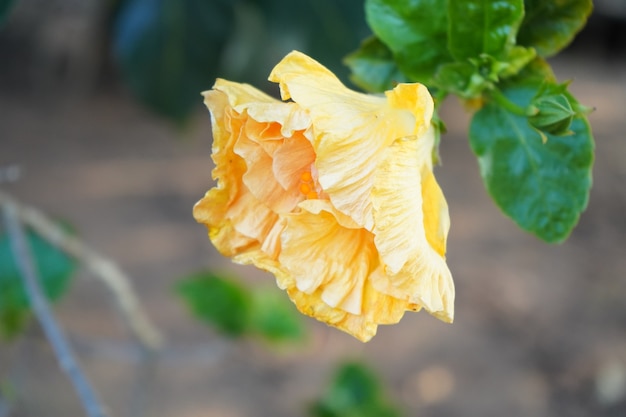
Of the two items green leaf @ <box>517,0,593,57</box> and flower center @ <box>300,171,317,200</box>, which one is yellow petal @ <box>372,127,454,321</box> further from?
green leaf @ <box>517,0,593,57</box>

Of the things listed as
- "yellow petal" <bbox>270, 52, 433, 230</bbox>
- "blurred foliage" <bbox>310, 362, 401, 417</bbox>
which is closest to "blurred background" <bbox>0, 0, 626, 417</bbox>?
"blurred foliage" <bbox>310, 362, 401, 417</bbox>

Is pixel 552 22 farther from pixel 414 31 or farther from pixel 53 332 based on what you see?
pixel 53 332

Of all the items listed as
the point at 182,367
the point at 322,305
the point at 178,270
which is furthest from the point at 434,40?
the point at 178,270

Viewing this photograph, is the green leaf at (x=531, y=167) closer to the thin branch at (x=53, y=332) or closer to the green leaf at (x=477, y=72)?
the green leaf at (x=477, y=72)

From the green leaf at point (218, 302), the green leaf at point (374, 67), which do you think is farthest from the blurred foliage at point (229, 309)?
the green leaf at point (374, 67)

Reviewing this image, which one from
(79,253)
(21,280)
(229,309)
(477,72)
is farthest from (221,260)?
(477,72)

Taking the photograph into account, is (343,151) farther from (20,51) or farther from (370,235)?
(20,51)
